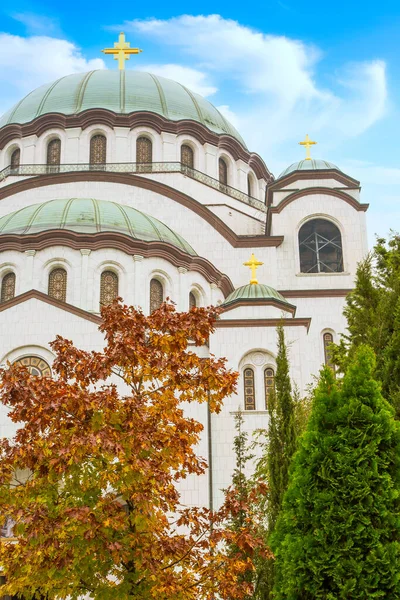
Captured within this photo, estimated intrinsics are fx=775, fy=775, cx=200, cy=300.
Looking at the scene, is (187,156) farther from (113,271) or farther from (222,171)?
(113,271)

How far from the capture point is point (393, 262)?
11.6 metres

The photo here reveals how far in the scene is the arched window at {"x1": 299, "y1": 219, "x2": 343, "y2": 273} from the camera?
76.6 feet

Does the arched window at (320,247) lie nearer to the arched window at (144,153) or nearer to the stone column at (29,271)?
the arched window at (144,153)

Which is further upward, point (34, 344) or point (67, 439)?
point (34, 344)

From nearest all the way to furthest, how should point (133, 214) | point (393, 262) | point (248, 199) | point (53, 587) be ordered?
point (53, 587)
point (393, 262)
point (133, 214)
point (248, 199)

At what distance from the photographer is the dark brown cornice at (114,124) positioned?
27.1m

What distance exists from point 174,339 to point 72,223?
13.5 m

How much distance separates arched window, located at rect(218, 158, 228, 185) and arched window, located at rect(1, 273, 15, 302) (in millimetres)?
10145

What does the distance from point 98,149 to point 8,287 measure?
28.1 feet

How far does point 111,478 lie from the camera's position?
6781mm

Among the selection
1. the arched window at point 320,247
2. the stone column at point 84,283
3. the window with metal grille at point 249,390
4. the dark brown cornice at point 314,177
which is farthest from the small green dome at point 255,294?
the dark brown cornice at point 314,177

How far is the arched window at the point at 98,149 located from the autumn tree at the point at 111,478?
19741 mm

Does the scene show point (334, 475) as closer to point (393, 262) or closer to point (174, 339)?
point (174, 339)

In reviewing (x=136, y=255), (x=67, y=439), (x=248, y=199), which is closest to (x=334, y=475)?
(x=67, y=439)
